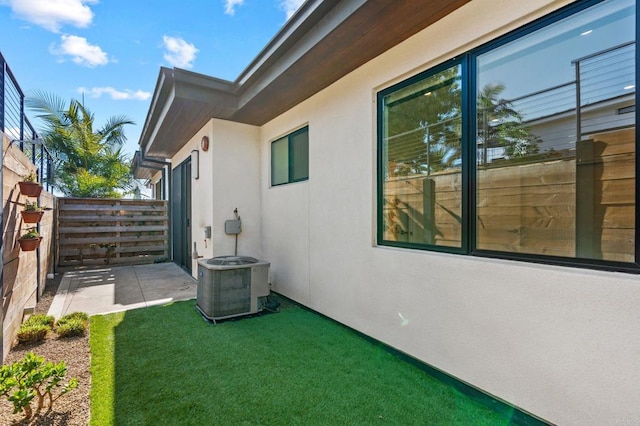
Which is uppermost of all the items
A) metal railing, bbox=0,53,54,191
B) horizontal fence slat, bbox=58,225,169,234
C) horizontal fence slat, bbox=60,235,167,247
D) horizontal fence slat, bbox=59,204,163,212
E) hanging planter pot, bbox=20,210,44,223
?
metal railing, bbox=0,53,54,191

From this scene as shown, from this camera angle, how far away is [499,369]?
2.14m

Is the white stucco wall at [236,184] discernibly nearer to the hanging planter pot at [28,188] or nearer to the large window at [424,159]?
the hanging planter pot at [28,188]

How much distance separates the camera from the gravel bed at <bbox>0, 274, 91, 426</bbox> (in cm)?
194

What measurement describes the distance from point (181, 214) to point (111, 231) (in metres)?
1.95

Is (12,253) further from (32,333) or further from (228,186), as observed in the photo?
(228,186)

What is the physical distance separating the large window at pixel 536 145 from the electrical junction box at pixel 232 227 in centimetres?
330

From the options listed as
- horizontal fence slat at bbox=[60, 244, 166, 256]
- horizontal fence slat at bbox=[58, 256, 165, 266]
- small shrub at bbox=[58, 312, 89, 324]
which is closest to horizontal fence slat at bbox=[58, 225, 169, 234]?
horizontal fence slat at bbox=[60, 244, 166, 256]

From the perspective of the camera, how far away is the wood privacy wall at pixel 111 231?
7.27m

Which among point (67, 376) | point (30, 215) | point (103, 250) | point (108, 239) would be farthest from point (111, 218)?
point (67, 376)

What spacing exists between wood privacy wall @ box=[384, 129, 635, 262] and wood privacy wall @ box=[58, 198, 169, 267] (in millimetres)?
7939

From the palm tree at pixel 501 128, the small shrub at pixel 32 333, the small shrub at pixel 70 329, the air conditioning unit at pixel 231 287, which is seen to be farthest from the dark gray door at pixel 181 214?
the palm tree at pixel 501 128

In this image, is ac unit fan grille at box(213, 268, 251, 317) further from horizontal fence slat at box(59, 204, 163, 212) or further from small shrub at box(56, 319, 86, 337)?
horizontal fence slat at box(59, 204, 163, 212)

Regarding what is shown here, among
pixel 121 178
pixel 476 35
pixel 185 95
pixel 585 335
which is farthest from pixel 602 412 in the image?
pixel 121 178

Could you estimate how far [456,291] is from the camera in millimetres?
2400
